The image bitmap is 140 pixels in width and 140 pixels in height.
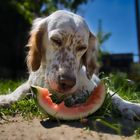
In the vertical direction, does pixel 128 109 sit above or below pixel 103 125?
below

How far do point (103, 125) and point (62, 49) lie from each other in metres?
1.25

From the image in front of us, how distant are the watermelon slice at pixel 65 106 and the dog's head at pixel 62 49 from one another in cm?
21

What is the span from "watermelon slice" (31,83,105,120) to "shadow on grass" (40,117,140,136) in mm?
67

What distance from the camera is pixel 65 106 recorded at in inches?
175

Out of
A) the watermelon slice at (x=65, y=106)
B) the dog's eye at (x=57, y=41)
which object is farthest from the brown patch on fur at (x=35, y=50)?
the watermelon slice at (x=65, y=106)

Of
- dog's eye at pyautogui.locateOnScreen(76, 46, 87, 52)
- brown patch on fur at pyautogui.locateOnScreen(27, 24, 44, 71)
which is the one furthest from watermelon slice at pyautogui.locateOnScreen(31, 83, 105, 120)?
brown patch on fur at pyautogui.locateOnScreen(27, 24, 44, 71)

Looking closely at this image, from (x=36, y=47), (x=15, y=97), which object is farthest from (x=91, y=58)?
(x=15, y=97)

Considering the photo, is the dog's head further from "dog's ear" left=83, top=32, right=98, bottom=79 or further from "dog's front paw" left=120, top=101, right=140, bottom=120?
"dog's front paw" left=120, top=101, right=140, bottom=120

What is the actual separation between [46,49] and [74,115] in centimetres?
124

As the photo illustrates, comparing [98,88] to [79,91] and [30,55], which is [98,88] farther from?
[30,55]

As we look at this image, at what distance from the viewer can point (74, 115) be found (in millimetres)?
4312

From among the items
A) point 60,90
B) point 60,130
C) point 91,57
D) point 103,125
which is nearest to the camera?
point 60,130

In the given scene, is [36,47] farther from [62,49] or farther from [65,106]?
[65,106]

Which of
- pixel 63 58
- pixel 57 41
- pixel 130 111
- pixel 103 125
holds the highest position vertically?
pixel 57 41
